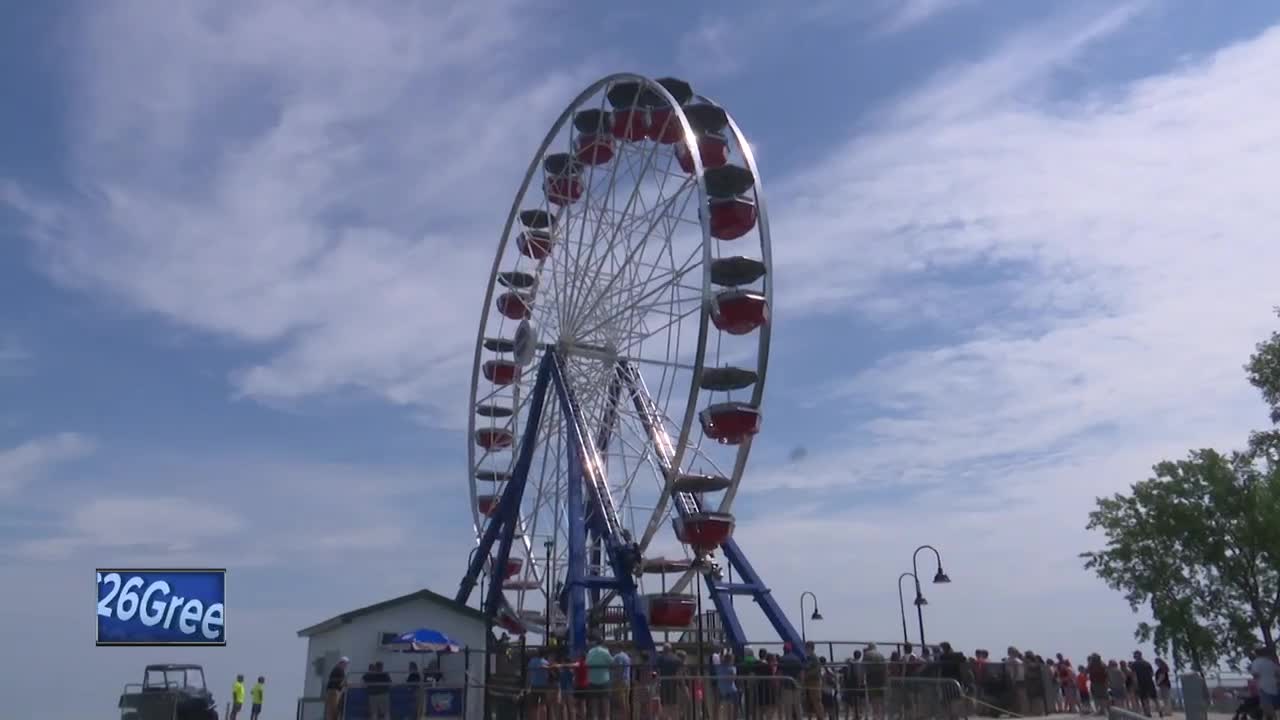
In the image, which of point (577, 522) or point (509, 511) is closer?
point (577, 522)

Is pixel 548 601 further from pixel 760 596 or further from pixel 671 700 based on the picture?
pixel 671 700

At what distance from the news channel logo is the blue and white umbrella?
446 cm

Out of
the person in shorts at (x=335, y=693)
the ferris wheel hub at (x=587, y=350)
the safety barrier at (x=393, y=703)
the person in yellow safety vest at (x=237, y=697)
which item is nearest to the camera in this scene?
the person in shorts at (x=335, y=693)

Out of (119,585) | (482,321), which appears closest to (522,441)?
(482,321)

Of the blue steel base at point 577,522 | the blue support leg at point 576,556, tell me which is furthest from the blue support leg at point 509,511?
the blue support leg at point 576,556

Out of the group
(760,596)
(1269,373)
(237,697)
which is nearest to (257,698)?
(237,697)

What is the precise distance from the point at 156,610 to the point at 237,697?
12131 millimetres

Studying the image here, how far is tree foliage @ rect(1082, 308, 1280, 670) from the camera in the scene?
37.7m

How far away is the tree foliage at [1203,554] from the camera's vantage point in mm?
37688

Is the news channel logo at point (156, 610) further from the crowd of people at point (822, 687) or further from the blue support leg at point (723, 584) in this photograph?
the blue support leg at point (723, 584)

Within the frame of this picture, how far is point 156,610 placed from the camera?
16375mm

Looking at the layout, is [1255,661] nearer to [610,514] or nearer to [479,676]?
[479,676]

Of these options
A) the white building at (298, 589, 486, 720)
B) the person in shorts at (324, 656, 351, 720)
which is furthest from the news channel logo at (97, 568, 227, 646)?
the white building at (298, 589, 486, 720)

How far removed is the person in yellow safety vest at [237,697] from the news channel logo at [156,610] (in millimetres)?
11753
